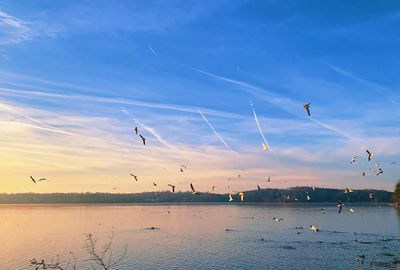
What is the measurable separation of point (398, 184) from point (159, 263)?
161062 mm

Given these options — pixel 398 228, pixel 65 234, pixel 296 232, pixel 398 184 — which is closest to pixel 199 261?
pixel 296 232

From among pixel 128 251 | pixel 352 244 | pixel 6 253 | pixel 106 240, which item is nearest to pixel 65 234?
pixel 106 240

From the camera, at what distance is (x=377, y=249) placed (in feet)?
224

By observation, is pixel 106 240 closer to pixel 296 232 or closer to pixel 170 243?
pixel 170 243

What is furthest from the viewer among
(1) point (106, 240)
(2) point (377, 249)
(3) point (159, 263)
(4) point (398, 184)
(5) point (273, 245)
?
(4) point (398, 184)

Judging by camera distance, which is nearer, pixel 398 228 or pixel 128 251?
pixel 128 251

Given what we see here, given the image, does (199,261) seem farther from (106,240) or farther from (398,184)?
(398,184)

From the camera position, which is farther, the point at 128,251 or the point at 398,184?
the point at 398,184

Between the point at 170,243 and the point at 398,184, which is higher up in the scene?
the point at 398,184

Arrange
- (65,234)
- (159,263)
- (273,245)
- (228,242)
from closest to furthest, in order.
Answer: (159,263)
(273,245)
(228,242)
(65,234)

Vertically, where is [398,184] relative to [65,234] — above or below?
above

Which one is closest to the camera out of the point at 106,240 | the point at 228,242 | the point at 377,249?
the point at 377,249

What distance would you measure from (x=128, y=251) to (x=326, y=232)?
149ft

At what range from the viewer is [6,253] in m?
71.9
